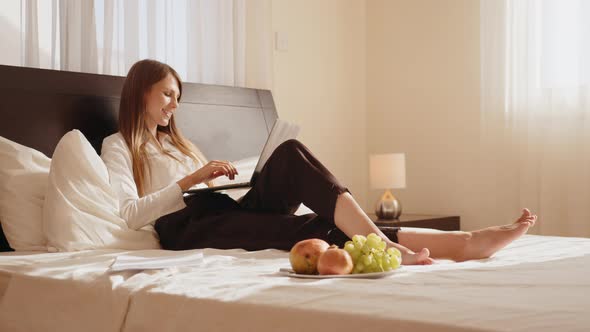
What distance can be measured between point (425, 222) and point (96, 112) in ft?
6.38

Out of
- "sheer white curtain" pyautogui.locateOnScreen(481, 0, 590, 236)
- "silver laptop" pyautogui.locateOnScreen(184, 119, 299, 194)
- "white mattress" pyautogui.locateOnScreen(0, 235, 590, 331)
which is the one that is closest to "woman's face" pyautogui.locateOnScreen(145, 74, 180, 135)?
"silver laptop" pyautogui.locateOnScreen(184, 119, 299, 194)

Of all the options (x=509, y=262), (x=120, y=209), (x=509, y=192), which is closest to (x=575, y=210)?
(x=509, y=192)

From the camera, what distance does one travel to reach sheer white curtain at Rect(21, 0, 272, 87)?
11.1 feet

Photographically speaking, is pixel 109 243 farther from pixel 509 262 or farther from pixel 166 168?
pixel 509 262

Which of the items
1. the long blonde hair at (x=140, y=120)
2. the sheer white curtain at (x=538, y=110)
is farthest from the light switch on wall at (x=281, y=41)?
the long blonde hair at (x=140, y=120)

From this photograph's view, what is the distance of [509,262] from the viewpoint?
2.20m

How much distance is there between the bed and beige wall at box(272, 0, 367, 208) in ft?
6.24

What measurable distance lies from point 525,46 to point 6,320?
3.33 m

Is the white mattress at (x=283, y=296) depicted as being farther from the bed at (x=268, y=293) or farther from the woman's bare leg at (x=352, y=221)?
the woman's bare leg at (x=352, y=221)

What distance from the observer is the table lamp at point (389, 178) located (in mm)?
4379

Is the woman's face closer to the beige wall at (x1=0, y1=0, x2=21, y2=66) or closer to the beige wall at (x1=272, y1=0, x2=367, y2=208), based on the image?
the beige wall at (x1=0, y1=0, x2=21, y2=66)

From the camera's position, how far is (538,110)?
14.5 ft

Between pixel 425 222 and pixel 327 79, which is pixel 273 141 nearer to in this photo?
pixel 425 222

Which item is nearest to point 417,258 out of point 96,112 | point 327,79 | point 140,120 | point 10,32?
point 140,120
